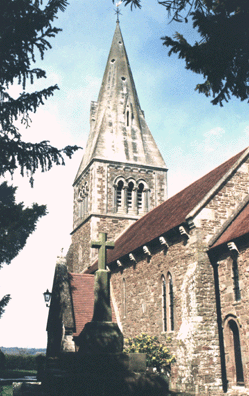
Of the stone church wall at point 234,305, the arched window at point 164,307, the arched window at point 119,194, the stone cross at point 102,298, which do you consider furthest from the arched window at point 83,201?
the stone cross at point 102,298

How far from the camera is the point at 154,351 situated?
12.9 metres

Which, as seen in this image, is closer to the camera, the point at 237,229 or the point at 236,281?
the point at 236,281

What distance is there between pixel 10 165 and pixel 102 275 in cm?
365

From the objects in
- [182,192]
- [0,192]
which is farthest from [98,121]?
[0,192]

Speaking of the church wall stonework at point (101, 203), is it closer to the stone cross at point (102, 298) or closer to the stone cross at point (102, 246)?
the stone cross at point (102, 246)

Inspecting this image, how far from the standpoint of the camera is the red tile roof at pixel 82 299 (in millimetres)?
17141

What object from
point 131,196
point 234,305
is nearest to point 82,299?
point 234,305

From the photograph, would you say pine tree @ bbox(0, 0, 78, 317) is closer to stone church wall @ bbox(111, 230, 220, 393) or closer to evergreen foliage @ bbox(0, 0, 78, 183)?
evergreen foliage @ bbox(0, 0, 78, 183)

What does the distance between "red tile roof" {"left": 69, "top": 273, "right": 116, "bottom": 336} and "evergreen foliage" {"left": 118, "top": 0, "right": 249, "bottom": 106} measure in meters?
12.5

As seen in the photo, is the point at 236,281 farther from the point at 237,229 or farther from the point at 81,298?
the point at 81,298

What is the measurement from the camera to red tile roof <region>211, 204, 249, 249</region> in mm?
11484

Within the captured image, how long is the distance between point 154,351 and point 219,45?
10000 millimetres

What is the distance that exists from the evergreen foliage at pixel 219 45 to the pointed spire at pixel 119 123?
20204 millimetres

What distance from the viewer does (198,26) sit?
661 centimetres
